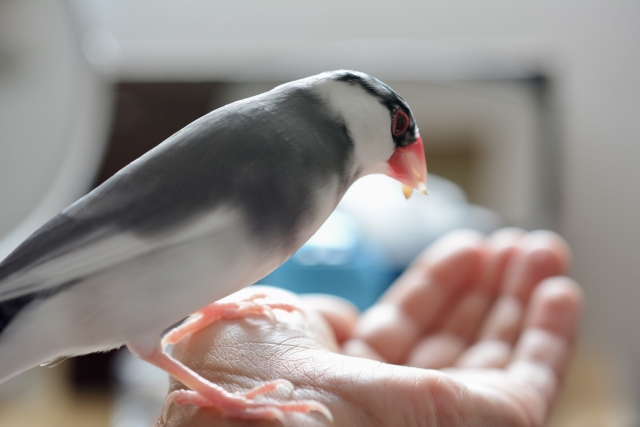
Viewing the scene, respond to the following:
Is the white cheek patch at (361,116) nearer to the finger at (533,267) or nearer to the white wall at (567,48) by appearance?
the finger at (533,267)

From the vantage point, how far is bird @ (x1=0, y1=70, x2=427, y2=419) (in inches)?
16.8

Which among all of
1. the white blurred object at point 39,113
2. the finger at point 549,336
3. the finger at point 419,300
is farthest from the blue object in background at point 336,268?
the white blurred object at point 39,113

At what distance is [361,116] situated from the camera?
525mm

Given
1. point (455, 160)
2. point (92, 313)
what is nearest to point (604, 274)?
point (455, 160)

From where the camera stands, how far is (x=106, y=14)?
1.78 m

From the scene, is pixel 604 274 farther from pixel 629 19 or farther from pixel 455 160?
pixel 629 19

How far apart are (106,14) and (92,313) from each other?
1632 mm

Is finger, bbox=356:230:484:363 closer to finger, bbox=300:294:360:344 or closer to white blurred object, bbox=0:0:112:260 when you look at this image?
finger, bbox=300:294:360:344

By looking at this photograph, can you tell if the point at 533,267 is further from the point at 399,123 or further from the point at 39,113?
the point at 39,113

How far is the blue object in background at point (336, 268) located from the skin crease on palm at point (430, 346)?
10.8 inches

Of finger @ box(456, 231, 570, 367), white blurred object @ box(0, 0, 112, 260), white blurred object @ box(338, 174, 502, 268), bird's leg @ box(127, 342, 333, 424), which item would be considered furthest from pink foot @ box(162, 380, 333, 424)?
white blurred object @ box(338, 174, 502, 268)

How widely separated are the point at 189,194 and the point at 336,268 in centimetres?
97

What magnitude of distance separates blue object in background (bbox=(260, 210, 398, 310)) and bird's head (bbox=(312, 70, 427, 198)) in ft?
2.62

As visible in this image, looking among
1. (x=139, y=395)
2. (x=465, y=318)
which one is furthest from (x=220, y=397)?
(x=139, y=395)
